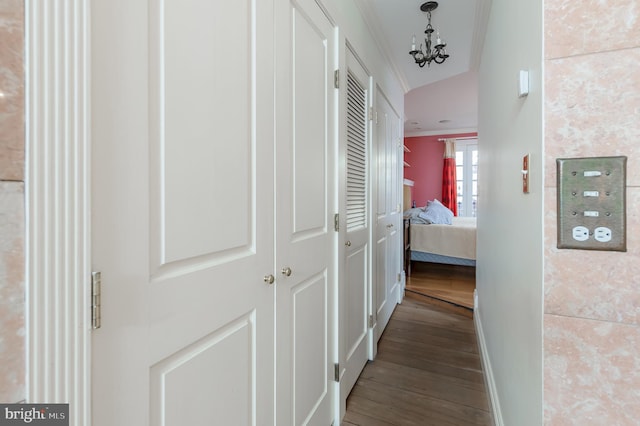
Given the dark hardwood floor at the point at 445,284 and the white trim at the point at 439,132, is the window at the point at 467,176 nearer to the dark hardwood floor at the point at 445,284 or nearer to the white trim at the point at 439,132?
the white trim at the point at 439,132

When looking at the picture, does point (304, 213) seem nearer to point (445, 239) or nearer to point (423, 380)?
point (423, 380)

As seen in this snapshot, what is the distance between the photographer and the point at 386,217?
295 cm

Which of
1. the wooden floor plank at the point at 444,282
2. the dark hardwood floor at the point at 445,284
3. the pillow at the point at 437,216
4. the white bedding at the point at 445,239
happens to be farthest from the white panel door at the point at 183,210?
the pillow at the point at 437,216

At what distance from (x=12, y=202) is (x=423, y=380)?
230cm

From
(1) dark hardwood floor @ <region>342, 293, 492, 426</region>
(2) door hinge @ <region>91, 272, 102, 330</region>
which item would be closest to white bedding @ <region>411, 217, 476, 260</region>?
(1) dark hardwood floor @ <region>342, 293, 492, 426</region>

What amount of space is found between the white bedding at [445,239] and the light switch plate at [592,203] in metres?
3.76

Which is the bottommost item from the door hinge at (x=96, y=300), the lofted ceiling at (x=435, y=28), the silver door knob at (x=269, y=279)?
the silver door knob at (x=269, y=279)

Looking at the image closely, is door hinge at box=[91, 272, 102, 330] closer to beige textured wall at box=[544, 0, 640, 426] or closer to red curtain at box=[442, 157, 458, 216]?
beige textured wall at box=[544, 0, 640, 426]

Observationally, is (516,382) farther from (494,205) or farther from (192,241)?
(192,241)

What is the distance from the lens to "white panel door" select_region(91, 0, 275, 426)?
1.98 ft

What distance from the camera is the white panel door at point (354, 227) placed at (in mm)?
1795

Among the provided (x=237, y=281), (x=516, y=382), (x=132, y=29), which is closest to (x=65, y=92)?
(x=132, y=29)

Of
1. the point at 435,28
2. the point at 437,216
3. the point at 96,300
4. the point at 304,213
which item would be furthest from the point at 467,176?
the point at 96,300

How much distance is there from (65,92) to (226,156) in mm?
425
